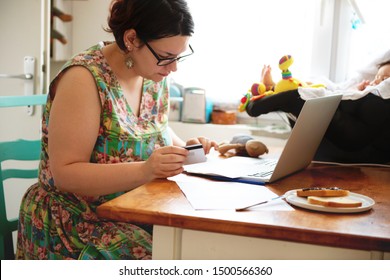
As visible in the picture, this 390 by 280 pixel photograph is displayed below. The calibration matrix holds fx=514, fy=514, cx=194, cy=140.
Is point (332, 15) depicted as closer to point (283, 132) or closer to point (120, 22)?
point (283, 132)

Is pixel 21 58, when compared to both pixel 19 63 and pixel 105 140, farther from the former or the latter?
pixel 105 140

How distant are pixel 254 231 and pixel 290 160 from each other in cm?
42

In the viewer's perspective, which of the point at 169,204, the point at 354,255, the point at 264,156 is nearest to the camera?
the point at 354,255

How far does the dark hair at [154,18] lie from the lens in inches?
53.3

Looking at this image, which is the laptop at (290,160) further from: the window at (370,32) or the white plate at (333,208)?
the window at (370,32)

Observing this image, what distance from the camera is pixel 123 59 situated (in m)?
1.45

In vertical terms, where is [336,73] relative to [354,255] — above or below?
above

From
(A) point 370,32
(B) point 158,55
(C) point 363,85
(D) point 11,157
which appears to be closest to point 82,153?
(B) point 158,55

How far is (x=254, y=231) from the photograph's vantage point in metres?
0.85

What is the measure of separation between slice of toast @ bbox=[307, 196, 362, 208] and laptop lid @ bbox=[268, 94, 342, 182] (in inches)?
7.2

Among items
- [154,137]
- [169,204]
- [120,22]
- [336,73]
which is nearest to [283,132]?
[336,73]

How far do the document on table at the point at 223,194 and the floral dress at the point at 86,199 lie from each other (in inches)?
8.3

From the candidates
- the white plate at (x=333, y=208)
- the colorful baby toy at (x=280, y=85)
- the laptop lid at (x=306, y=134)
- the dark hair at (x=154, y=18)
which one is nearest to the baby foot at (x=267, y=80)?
the colorful baby toy at (x=280, y=85)
